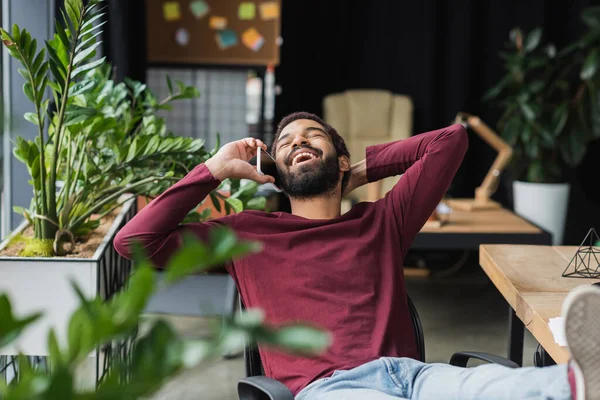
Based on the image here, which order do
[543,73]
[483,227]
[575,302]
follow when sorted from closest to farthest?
1. [575,302]
2. [483,227]
3. [543,73]

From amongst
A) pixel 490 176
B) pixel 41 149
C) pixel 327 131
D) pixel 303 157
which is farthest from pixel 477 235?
pixel 41 149

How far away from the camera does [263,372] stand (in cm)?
187

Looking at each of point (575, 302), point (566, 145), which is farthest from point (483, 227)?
point (575, 302)

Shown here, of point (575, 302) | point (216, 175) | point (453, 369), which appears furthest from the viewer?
point (216, 175)

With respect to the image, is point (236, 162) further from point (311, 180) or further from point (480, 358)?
point (480, 358)

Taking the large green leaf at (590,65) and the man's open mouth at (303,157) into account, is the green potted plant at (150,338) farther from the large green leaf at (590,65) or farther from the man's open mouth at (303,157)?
the large green leaf at (590,65)

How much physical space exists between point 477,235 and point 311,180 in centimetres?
196

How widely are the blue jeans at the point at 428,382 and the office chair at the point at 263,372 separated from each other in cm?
8

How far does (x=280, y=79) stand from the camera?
211 inches

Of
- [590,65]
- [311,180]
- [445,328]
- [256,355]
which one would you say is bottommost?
[445,328]

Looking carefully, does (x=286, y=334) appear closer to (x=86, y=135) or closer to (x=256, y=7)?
(x=86, y=135)

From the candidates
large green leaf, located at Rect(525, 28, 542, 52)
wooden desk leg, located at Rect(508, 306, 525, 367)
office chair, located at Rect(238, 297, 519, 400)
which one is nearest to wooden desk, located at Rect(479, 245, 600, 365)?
wooden desk leg, located at Rect(508, 306, 525, 367)

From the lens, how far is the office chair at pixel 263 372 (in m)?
1.52

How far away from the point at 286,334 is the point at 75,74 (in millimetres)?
1507
